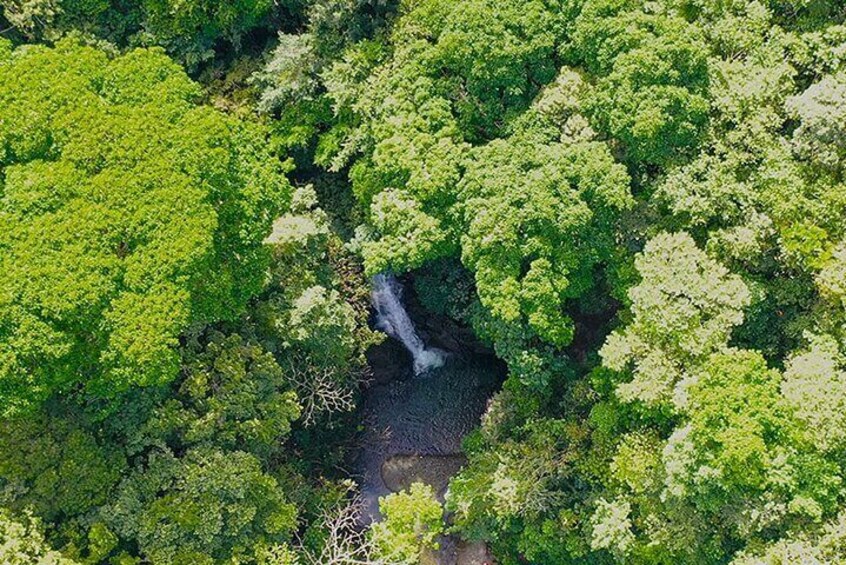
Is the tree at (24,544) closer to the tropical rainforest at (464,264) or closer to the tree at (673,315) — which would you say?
the tropical rainforest at (464,264)

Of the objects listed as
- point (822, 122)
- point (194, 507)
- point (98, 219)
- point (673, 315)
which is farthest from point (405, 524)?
point (822, 122)

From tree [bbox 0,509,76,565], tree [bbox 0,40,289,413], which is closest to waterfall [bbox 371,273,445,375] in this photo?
tree [bbox 0,40,289,413]

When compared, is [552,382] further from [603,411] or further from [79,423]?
[79,423]

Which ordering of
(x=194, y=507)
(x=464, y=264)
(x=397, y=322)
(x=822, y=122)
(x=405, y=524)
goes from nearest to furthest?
(x=822, y=122) → (x=194, y=507) → (x=464, y=264) → (x=405, y=524) → (x=397, y=322)

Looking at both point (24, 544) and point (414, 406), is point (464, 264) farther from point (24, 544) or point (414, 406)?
point (24, 544)

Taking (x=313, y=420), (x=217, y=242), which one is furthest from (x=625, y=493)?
(x=217, y=242)

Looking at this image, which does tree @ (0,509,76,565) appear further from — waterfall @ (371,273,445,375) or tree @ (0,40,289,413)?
waterfall @ (371,273,445,375)
